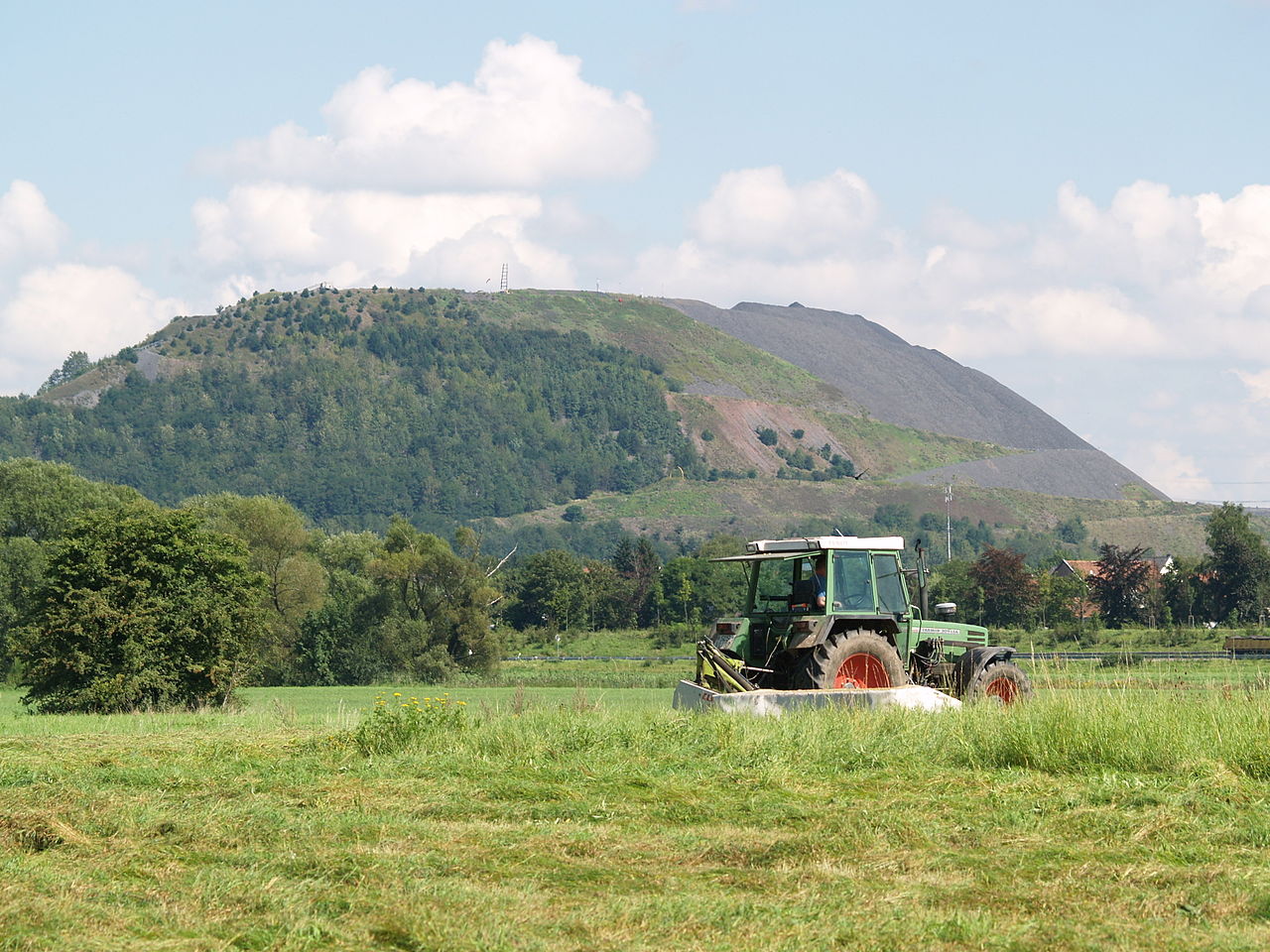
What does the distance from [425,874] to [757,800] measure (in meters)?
3.33

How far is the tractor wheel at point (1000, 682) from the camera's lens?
17.4 meters

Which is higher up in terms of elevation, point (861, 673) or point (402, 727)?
point (861, 673)

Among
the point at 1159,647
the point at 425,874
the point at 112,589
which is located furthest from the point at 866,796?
the point at 1159,647

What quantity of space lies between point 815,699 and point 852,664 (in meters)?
1.27

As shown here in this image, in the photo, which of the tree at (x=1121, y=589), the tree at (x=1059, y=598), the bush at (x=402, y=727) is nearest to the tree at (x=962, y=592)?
the tree at (x=1059, y=598)

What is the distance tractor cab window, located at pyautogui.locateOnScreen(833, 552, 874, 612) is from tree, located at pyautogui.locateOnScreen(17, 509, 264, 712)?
1951cm

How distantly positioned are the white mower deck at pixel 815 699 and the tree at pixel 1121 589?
67.7 metres

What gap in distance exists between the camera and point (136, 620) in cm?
3253

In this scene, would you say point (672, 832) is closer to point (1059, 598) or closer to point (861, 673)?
point (861, 673)

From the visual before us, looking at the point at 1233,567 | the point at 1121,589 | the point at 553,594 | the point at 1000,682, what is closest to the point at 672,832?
the point at 1000,682

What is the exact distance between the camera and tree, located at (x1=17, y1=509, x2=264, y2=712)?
3231 centimetres

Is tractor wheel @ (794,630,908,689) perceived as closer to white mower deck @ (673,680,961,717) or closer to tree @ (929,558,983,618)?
white mower deck @ (673,680,961,717)

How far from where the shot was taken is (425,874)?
27.3ft

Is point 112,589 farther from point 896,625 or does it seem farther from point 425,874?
point 425,874
